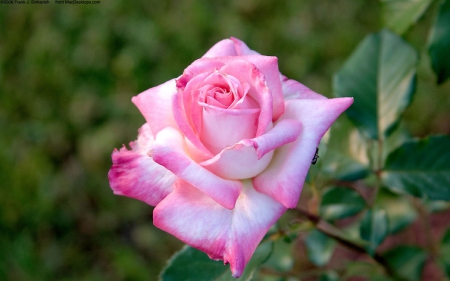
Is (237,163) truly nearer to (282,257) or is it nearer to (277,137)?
(277,137)

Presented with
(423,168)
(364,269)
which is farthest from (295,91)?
(364,269)

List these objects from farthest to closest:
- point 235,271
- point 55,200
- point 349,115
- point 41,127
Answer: point 41,127
point 55,200
point 349,115
point 235,271

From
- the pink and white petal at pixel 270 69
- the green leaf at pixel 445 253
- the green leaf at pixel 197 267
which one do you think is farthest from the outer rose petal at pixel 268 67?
the green leaf at pixel 445 253

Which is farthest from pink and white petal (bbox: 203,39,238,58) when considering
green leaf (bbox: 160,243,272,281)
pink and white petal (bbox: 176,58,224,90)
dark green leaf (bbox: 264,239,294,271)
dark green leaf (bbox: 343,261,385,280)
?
dark green leaf (bbox: 343,261,385,280)

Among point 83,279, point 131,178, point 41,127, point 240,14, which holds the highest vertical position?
point 240,14

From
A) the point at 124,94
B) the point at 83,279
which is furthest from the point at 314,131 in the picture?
the point at 124,94

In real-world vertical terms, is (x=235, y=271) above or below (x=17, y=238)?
above

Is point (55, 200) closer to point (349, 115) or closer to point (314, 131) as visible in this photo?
point (349, 115)
